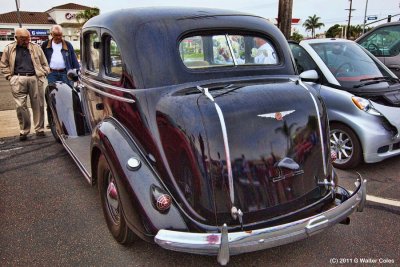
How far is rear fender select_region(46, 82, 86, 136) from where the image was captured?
4551mm

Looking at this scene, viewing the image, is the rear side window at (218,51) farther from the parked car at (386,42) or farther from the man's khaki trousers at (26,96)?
the parked car at (386,42)

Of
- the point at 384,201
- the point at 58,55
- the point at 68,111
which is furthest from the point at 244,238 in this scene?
the point at 58,55

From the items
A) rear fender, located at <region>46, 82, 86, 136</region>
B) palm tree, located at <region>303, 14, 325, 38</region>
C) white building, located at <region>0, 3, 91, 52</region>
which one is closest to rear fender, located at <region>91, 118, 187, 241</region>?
rear fender, located at <region>46, 82, 86, 136</region>

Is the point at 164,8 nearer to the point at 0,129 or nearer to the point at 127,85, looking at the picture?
the point at 127,85

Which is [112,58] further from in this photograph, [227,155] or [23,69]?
Answer: [23,69]

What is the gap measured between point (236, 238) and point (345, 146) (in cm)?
276

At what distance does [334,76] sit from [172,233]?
342 cm

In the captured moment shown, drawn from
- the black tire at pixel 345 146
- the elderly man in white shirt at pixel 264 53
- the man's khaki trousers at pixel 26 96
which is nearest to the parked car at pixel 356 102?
the black tire at pixel 345 146

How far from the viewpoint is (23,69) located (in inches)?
227

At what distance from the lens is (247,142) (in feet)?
7.64

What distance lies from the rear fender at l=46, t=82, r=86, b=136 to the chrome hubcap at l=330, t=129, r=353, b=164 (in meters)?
3.18

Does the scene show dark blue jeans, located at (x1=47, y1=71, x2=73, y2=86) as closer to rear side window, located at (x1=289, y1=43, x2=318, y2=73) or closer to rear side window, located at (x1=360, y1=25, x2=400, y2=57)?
rear side window, located at (x1=289, y1=43, x2=318, y2=73)

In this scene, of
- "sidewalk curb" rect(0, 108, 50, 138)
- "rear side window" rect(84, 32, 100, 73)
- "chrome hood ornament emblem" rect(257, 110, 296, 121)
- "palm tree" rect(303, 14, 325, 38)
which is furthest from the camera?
"palm tree" rect(303, 14, 325, 38)

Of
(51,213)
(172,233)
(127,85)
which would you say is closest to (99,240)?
(51,213)
